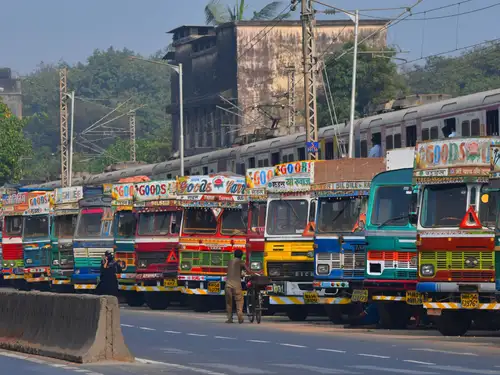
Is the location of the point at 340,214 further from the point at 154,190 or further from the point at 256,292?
the point at 154,190

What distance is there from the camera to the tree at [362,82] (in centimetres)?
8469

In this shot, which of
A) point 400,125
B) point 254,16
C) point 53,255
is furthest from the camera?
point 254,16

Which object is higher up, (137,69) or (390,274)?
(137,69)

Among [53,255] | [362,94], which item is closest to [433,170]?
[53,255]

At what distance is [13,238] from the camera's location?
4878cm

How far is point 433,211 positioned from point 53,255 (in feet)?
73.7

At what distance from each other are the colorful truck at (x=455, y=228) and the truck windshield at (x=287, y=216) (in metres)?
5.75

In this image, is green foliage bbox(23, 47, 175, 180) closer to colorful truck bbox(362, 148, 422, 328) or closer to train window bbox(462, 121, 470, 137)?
train window bbox(462, 121, 470, 137)

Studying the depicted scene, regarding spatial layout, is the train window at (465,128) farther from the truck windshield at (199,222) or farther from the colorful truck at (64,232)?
the colorful truck at (64,232)

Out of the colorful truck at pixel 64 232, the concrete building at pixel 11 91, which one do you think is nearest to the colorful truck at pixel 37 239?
the colorful truck at pixel 64 232

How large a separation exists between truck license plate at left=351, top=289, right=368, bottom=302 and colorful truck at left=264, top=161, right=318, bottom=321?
86.4 inches

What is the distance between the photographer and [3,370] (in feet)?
55.9

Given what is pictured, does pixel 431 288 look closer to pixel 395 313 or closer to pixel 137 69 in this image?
pixel 395 313

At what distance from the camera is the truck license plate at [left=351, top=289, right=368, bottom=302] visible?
A: 25.2 metres
